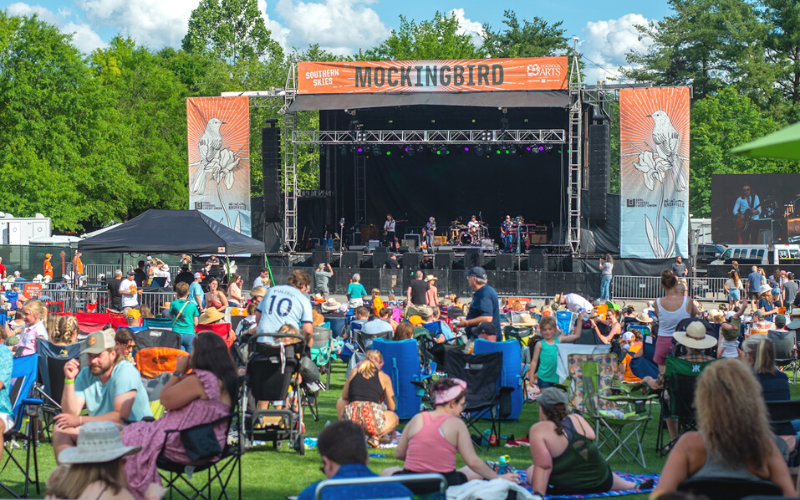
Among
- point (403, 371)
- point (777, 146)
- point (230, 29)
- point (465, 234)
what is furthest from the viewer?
point (230, 29)

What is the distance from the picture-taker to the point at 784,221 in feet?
84.5

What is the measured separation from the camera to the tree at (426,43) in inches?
1602

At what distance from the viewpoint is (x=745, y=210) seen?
84.9 feet

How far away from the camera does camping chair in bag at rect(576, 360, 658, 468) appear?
21.4ft

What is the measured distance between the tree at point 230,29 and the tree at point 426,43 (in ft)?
68.8

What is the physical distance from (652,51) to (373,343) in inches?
1649

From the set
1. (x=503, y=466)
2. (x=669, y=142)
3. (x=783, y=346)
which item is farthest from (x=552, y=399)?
(x=669, y=142)

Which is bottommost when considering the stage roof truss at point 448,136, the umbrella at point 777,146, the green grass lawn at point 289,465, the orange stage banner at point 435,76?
the green grass lawn at point 289,465

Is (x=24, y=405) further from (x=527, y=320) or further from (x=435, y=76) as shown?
(x=435, y=76)

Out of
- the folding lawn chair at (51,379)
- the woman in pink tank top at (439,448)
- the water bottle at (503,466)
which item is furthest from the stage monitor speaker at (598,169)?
the woman in pink tank top at (439,448)

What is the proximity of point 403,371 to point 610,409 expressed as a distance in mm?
2086

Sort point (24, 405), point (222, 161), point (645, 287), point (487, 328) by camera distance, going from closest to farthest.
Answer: point (24, 405)
point (487, 328)
point (645, 287)
point (222, 161)

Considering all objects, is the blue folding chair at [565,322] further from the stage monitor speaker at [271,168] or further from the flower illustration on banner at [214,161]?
the flower illustration on banner at [214,161]

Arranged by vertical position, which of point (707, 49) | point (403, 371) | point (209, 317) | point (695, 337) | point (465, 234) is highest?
point (707, 49)
